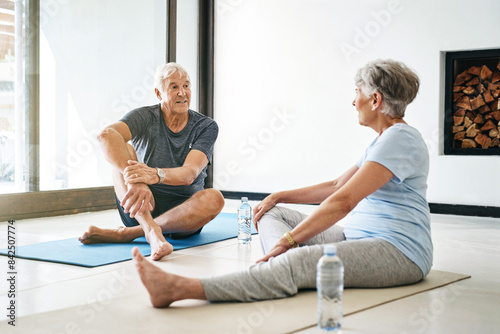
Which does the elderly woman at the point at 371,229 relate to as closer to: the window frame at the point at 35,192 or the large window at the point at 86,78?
the window frame at the point at 35,192

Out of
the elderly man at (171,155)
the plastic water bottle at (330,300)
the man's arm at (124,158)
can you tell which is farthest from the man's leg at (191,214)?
the plastic water bottle at (330,300)

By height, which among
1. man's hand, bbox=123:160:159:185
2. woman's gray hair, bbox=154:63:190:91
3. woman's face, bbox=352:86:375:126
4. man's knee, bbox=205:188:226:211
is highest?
woman's gray hair, bbox=154:63:190:91

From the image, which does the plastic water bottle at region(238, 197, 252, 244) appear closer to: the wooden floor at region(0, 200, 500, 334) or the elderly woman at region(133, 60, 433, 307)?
the wooden floor at region(0, 200, 500, 334)

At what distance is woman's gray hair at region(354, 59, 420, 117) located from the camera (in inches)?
80.5

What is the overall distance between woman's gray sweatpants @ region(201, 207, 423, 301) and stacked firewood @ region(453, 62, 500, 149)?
2952 mm

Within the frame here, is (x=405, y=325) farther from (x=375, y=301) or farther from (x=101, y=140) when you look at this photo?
(x=101, y=140)

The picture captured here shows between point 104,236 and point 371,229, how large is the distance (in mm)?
1557

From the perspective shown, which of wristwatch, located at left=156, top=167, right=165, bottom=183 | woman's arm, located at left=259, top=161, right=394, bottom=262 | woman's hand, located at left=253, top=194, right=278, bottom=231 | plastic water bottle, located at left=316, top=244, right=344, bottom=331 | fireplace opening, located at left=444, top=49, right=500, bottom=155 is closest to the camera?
→ plastic water bottle, located at left=316, top=244, right=344, bottom=331

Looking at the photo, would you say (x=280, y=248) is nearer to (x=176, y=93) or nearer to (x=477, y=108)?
(x=176, y=93)

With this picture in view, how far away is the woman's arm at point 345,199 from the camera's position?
6.23 ft

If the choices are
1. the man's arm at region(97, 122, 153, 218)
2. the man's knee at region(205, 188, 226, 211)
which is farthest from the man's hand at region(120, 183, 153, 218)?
the man's knee at region(205, 188, 226, 211)

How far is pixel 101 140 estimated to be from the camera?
284 centimetres

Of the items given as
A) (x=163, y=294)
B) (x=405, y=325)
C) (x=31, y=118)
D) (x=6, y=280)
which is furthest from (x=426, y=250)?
(x=31, y=118)

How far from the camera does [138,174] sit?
2658 mm
